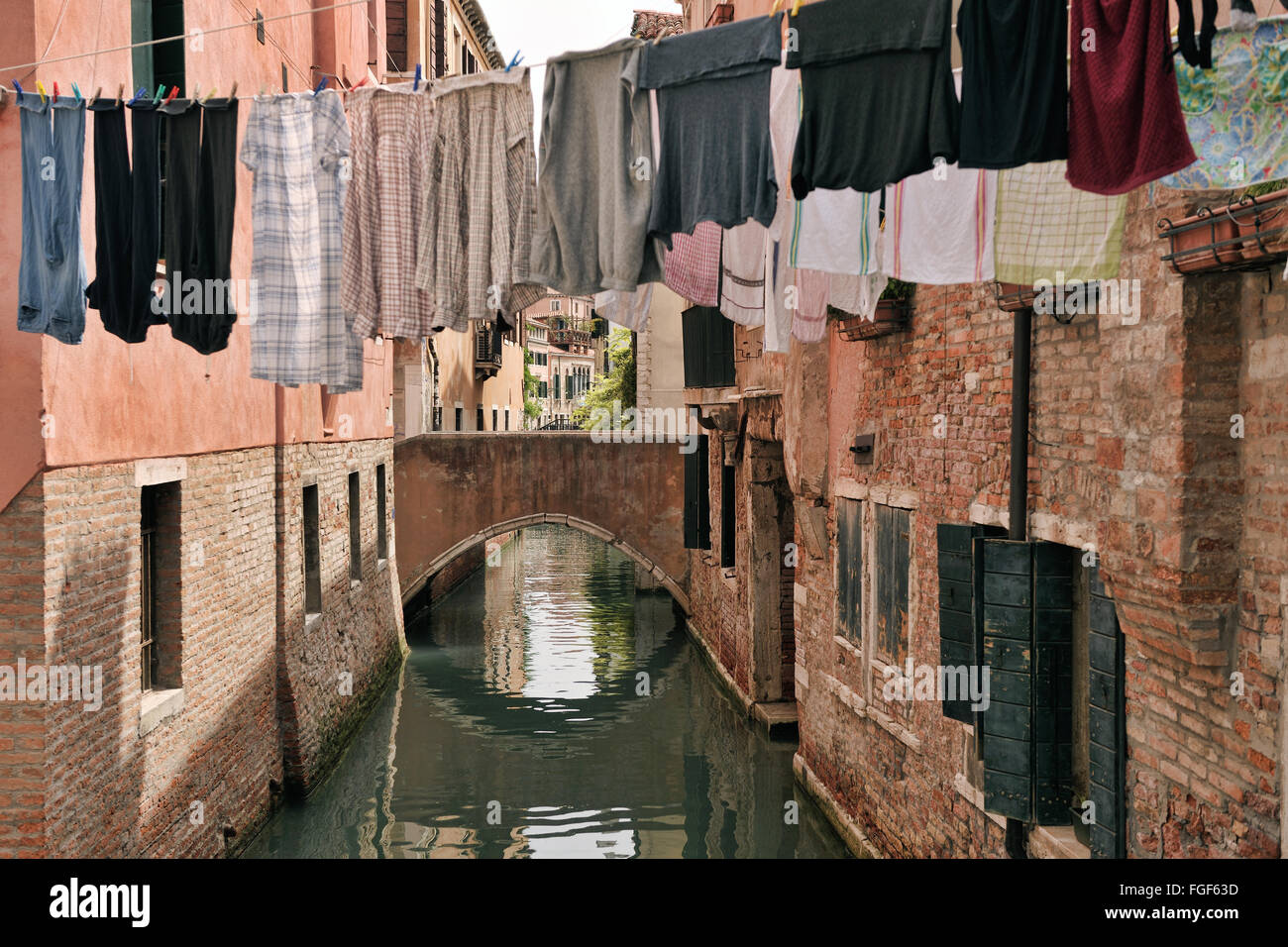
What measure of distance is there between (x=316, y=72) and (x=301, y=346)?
799cm

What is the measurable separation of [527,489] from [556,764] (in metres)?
7.89

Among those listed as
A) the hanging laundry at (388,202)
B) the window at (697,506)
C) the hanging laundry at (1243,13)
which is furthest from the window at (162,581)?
the window at (697,506)

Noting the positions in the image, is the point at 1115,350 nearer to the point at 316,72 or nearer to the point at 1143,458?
the point at 1143,458

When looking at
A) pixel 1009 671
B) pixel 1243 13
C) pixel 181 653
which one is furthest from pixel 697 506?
pixel 1243 13

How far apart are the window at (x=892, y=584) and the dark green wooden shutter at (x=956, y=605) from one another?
1.30 m

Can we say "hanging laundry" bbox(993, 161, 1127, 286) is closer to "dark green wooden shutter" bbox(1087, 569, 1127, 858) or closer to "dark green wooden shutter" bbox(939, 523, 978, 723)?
"dark green wooden shutter" bbox(1087, 569, 1127, 858)

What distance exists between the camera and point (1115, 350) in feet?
15.1

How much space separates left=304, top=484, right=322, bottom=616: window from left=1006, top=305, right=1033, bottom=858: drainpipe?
835 centimetres

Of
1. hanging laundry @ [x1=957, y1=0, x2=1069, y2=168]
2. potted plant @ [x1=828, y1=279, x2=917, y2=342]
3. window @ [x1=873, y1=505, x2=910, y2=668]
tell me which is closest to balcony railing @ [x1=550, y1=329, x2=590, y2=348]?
window @ [x1=873, y1=505, x2=910, y2=668]

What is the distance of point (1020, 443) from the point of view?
5.79 meters

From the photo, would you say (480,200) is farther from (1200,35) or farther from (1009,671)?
(1009,671)

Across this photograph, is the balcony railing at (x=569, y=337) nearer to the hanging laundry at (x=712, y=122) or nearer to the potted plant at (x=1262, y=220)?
the hanging laundry at (x=712, y=122)

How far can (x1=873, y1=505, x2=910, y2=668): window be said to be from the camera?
7609mm
